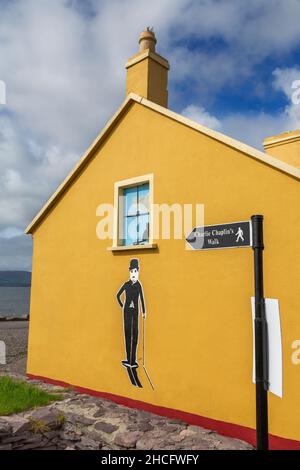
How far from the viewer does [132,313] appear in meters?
7.56

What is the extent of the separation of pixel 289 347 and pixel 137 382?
292 cm

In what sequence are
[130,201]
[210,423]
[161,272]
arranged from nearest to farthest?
[210,423], [161,272], [130,201]

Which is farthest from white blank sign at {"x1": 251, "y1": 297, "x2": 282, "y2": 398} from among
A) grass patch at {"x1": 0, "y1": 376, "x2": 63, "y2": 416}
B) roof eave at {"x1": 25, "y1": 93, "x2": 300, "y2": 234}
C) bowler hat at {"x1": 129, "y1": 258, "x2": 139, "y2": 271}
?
grass patch at {"x1": 0, "y1": 376, "x2": 63, "y2": 416}

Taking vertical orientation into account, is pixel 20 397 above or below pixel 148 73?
below

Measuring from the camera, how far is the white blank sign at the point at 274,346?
136 inches

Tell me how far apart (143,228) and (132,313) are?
5.18 ft

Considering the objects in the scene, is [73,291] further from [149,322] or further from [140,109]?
[140,109]

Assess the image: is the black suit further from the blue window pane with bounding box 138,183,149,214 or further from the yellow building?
the blue window pane with bounding box 138,183,149,214

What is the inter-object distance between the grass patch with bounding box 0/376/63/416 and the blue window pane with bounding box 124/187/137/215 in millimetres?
3730

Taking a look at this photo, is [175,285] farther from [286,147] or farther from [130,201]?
[286,147]

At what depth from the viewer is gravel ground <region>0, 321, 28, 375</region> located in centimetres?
1124

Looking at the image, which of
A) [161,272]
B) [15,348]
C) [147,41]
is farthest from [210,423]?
[15,348]
